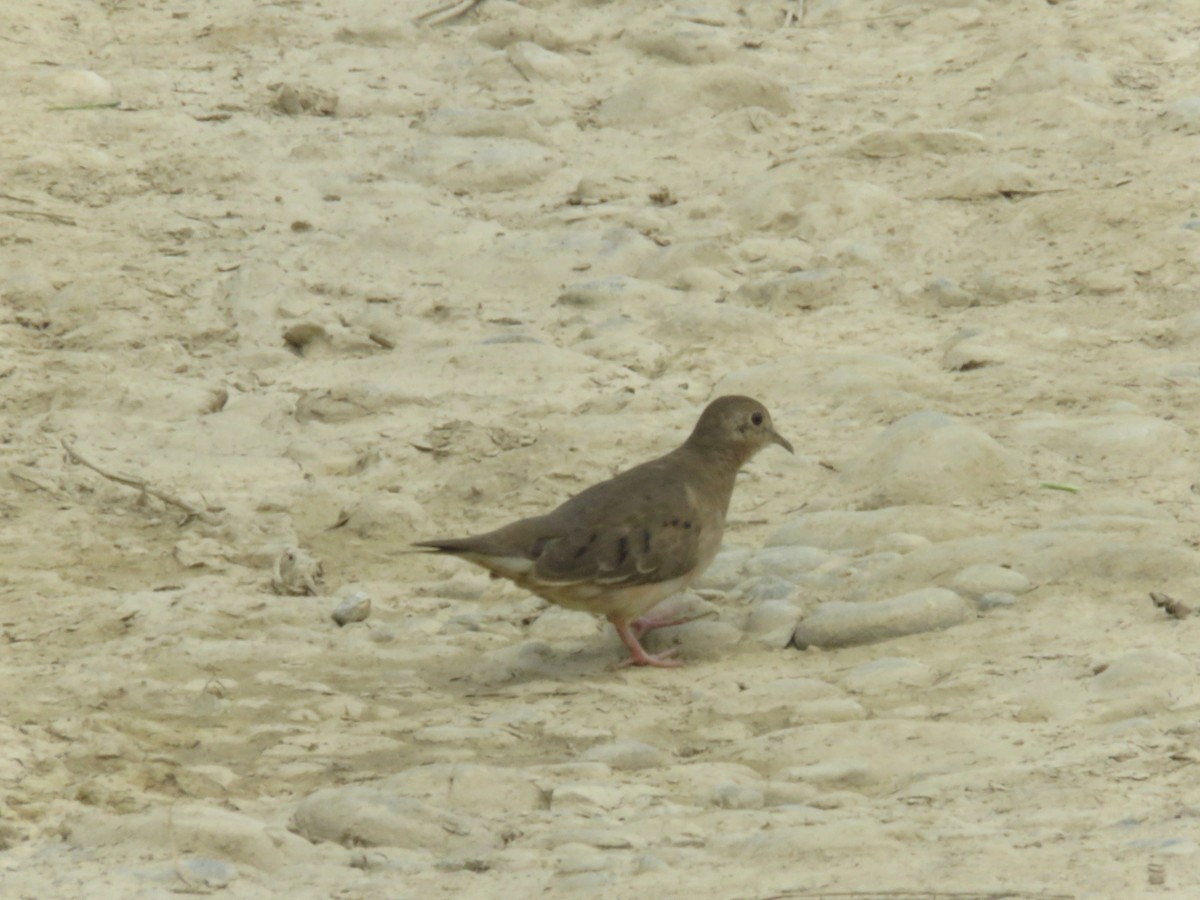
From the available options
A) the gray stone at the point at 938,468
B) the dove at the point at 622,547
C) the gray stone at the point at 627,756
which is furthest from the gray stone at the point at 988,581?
the gray stone at the point at 627,756

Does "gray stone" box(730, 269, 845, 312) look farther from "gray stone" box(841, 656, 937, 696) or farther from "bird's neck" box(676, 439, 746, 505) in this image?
"gray stone" box(841, 656, 937, 696)

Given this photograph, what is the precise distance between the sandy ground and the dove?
19 centimetres

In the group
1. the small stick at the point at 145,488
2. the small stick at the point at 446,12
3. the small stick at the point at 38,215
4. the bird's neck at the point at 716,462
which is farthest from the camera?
the small stick at the point at 446,12

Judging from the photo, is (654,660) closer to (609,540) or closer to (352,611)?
(609,540)

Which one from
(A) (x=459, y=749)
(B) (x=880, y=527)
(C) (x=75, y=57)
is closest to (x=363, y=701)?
(A) (x=459, y=749)

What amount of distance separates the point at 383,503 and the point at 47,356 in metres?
1.89

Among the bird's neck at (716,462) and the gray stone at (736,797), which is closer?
the gray stone at (736,797)

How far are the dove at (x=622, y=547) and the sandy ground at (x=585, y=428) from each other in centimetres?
19

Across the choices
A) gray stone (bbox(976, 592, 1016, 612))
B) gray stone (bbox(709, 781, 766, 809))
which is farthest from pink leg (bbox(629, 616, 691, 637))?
gray stone (bbox(709, 781, 766, 809))

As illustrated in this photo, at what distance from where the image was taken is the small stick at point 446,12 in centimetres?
1062

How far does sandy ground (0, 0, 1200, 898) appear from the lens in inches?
181

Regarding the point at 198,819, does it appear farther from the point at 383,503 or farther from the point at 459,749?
the point at 383,503

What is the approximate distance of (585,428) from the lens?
7.43 m

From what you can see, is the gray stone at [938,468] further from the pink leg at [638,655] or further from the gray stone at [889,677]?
the gray stone at [889,677]
